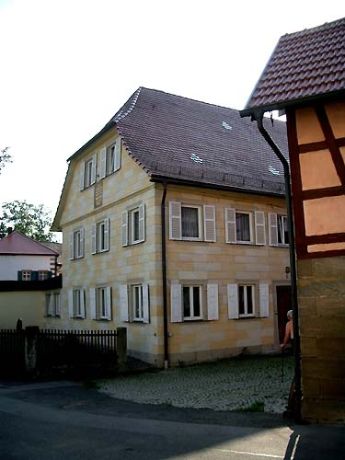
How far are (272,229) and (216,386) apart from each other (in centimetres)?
834

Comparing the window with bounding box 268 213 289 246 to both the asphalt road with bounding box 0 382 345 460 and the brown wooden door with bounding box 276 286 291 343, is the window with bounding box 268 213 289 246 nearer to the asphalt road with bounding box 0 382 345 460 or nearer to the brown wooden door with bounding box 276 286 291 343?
the brown wooden door with bounding box 276 286 291 343

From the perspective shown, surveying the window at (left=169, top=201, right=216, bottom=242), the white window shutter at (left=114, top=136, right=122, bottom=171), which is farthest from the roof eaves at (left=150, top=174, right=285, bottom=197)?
the white window shutter at (left=114, top=136, right=122, bottom=171)

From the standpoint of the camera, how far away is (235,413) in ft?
29.6

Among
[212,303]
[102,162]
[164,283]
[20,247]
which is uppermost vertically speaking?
[102,162]

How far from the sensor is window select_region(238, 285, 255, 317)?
1791cm

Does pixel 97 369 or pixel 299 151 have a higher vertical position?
pixel 299 151

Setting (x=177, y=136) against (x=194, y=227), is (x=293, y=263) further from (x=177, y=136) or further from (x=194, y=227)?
(x=177, y=136)

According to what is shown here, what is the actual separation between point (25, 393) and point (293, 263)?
23.2 ft

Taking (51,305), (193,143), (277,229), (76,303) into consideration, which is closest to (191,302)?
(277,229)

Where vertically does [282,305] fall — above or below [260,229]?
below

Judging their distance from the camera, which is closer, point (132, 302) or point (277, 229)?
point (132, 302)

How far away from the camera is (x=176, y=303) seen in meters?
16.1

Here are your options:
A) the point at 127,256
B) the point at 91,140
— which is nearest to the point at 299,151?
the point at 127,256

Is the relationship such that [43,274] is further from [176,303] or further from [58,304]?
[176,303]
